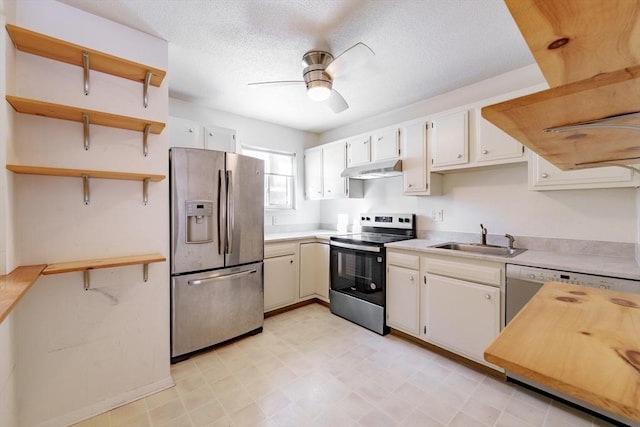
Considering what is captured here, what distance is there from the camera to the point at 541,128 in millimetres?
619

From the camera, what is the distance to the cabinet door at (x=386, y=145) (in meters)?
2.97

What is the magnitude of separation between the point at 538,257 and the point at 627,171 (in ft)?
2.43

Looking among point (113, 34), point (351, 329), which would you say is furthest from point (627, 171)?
point (113, 34)

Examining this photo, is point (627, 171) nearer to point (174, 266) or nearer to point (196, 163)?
point (196, 163)

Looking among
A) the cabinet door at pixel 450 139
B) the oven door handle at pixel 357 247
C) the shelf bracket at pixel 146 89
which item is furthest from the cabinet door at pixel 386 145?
the shelf bracket at pixel 146 89

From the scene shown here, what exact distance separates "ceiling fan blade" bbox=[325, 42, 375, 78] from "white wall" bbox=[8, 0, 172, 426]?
1.24m

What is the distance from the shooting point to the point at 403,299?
2596mm

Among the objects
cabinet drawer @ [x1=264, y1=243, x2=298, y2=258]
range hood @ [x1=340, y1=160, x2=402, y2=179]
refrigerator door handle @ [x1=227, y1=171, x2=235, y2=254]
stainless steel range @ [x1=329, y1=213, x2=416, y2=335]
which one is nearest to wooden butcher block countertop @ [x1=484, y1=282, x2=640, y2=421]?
stainless steel range @ [x1=329, y1=213, x2=416, y2=335]

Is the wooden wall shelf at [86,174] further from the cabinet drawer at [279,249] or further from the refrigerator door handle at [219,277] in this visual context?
the cabinet drawer at [279,249]

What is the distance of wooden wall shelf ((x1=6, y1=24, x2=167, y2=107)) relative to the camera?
4.70 ft

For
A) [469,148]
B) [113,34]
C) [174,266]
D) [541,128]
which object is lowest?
[174,266]

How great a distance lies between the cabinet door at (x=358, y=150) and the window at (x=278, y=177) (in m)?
1.01

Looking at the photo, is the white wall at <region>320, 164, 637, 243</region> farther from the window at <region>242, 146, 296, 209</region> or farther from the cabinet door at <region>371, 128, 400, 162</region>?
the window at <region>242, 146, 296, 209</region>

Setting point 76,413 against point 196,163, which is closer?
point 76,413
